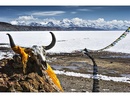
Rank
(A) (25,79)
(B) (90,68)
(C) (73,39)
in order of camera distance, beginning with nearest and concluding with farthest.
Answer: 1. (A) (25,79)
2. (C) (73,39)
3. (B) (90,68)

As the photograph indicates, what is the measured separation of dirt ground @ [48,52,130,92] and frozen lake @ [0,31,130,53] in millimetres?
164

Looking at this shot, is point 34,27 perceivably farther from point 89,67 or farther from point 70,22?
point 89,67

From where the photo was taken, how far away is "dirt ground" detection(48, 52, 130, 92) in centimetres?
592

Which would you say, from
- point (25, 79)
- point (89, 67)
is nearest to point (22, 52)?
point (25, 79)

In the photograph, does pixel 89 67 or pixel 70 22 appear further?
pixel 89 67

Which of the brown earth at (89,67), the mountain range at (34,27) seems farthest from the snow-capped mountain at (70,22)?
the brown earth at (89,67)

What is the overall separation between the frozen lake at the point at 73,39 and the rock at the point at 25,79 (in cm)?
84

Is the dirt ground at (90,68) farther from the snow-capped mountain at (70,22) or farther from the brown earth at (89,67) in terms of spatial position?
the snow-capped mountain at (70,22)

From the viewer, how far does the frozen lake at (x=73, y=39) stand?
5.61 metres

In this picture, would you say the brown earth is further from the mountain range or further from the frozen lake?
the mountain range

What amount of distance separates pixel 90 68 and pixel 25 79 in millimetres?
1701

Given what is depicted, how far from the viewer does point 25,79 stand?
15.3ft

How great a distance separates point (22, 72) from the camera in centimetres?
471

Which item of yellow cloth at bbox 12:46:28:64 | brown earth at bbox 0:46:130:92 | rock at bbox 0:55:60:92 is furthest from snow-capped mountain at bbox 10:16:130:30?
rock at bbox 0:55:60:92
